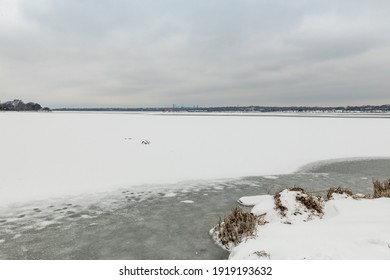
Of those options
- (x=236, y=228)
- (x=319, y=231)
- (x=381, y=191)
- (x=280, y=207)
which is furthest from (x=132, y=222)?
(x=381, y=191)

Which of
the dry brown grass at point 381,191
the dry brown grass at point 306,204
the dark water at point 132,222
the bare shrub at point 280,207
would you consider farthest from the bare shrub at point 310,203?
the dry brown grass at point 381,191

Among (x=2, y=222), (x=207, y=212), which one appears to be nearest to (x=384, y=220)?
(x=207, y=212)

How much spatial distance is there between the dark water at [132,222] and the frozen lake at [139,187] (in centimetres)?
2

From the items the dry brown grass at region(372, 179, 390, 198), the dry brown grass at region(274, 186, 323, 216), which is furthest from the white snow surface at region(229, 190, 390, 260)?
the dry brown grass at region(372, 179, 390, 198)

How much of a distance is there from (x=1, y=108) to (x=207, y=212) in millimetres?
206504

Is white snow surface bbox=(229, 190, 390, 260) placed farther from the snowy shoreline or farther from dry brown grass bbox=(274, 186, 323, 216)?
dry brown grass bbox=(274, 186, 323, 216)

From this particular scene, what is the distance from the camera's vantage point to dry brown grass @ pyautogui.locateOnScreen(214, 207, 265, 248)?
7289mm

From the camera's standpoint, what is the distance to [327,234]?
6703 mm

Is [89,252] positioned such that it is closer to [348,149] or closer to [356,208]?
[356,208]

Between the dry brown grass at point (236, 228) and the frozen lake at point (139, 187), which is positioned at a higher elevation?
the dry brown grass at point (236, 228)

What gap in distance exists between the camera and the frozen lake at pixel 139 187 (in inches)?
288

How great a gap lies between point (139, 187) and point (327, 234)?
7.63m

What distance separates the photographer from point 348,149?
911 inches

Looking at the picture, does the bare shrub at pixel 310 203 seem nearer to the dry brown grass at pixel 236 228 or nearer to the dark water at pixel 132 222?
the dry brown grass at pixel 236 228
